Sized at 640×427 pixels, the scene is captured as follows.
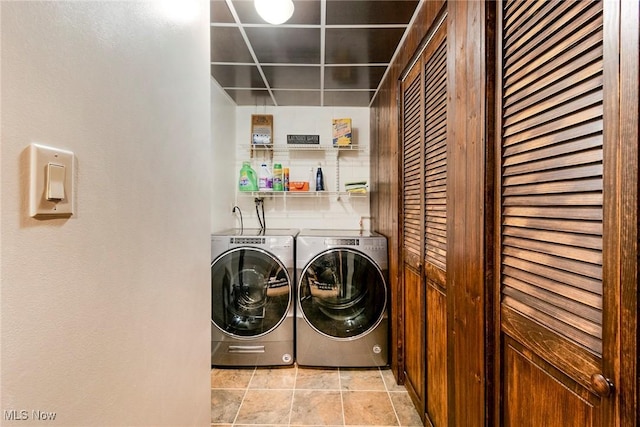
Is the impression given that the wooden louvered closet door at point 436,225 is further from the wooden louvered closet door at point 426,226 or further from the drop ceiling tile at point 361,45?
the drop ceiling tile at point 361,45

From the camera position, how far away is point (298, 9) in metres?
1.59

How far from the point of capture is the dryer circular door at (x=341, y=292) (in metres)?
2.19

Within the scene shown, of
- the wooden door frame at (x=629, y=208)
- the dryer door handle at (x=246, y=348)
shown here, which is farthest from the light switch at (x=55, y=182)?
the dryer door handle at (x=246, y=348)

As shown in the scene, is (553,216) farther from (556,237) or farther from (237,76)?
(237,76)

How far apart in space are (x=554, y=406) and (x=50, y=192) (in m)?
1.15

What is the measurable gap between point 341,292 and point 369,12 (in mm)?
1748

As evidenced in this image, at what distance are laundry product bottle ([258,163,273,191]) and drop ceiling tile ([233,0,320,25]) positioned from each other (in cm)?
134

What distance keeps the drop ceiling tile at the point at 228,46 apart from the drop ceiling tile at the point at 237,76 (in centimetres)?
11

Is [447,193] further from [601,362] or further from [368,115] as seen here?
[368,115]

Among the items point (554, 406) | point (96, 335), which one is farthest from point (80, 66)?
point (554, 406)

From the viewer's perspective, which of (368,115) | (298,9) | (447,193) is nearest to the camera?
(447,193)

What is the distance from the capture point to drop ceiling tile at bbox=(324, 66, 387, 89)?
2.24 meters

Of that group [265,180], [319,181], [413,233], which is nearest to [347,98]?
[319,181]

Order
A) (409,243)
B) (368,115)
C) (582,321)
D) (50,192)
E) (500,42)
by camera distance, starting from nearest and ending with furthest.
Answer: (50,192), (582,321), (500,42), (409,243), (368,115)
